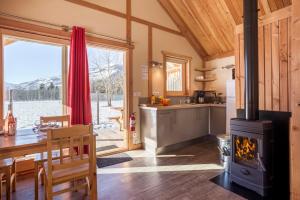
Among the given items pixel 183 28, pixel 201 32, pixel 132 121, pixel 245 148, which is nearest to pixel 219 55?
pixel 201 32

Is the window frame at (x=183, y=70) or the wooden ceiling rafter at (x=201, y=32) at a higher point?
the wooden ceiling rafter at (x=201, y=32)

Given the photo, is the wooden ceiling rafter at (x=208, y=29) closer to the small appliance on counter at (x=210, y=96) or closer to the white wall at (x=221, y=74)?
the white wall at (x=221, y=74)

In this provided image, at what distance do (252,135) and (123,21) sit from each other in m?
3.11

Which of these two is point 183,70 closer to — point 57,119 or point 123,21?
point 123,21

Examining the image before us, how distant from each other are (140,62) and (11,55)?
227 cm

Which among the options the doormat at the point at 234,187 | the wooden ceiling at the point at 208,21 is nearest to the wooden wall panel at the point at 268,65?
the doormat at the point at 234,187

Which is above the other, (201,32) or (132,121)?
(201,32)

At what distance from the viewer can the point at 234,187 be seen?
2453mm

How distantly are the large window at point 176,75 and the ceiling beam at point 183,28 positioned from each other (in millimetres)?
545

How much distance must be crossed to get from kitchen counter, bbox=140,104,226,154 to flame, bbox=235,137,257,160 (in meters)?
1.58

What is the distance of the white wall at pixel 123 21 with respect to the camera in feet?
9.57

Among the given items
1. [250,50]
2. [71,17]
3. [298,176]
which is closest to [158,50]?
[71,17]

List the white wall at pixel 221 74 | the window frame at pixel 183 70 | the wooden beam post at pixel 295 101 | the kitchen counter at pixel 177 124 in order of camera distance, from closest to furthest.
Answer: the wooden beam post at pixel 295 101, the kitchen counter at pixel 177 124, the window frame at pixel 183 70, the white wall at pixel 221 74

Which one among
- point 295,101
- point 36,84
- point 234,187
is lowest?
point 234,187
